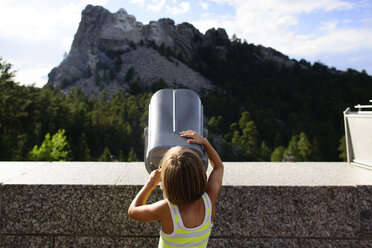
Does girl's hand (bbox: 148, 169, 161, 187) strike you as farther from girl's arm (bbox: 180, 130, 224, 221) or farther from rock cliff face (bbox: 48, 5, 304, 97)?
rock cliff face (bbox: 48, 5, 304, 97)

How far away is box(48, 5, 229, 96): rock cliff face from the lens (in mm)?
84750

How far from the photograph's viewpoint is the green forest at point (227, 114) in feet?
116

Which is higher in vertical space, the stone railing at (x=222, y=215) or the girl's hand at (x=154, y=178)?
the girl's hand at (x=154, y=178)

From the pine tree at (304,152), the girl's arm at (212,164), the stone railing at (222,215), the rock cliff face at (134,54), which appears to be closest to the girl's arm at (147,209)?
the girl's arm at (212,164)

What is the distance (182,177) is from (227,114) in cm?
7238

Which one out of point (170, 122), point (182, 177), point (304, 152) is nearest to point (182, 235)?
point (182, 177)

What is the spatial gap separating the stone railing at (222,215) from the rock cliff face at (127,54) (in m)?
79.6

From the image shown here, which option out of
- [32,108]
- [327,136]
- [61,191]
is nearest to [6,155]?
[32,108]

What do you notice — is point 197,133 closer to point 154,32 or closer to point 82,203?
point 82,203

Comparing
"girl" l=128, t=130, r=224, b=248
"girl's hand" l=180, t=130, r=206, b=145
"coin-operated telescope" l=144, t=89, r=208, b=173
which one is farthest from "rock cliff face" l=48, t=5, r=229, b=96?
"girl" l=128, t=130, r=224, b=248

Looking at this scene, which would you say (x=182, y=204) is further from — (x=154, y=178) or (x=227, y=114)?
(x=227, y=114)

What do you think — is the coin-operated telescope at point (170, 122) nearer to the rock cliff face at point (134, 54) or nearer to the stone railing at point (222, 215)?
the stone railing at point (222, 215)

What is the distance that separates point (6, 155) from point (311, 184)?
31893 millimetres

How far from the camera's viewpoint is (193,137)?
5.73 ft
